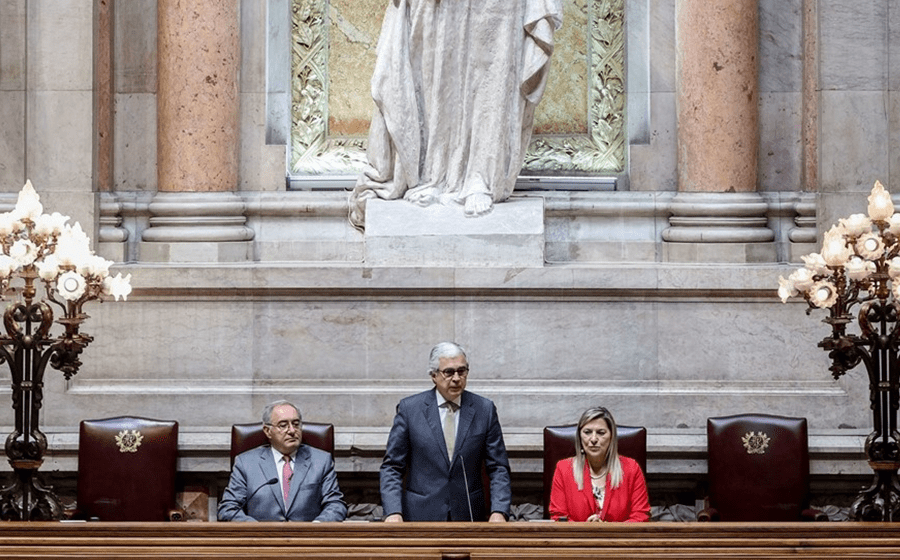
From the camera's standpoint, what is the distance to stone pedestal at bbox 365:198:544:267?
8008 millimetres

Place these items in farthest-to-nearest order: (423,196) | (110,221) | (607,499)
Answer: (110,221)
(423,196)
(607,499)

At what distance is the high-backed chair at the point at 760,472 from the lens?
24.4ft

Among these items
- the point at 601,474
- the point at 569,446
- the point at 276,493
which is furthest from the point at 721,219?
the point at 276,493

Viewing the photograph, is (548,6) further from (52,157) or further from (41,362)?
(41,362)

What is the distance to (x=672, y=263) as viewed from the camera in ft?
27.5

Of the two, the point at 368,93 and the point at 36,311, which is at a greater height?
the point at 368,93

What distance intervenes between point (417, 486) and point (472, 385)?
3.70 ft

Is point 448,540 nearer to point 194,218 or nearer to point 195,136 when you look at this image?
point 194,218

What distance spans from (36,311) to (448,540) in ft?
7.41

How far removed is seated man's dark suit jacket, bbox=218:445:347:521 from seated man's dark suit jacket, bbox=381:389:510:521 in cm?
25

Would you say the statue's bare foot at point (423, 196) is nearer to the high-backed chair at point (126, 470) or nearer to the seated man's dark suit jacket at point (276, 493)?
the high-backed chair at point (126, 470)

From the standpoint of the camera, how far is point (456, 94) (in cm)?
824

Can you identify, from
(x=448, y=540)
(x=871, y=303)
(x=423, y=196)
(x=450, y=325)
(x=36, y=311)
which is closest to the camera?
(x=448, y=540)

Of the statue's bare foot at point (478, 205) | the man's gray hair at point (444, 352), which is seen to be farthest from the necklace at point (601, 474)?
the statue's bare foot at point (478, 205)
